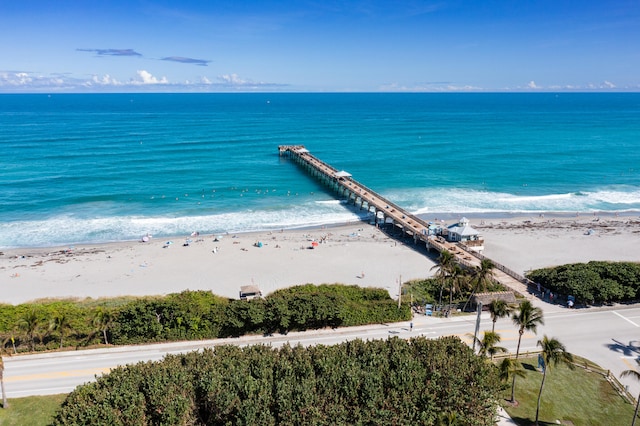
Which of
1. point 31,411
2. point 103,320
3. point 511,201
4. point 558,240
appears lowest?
point 31,411

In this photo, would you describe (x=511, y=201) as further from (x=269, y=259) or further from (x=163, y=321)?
(x=163, y=321)

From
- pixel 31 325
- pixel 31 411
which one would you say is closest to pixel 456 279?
pixel 31 411

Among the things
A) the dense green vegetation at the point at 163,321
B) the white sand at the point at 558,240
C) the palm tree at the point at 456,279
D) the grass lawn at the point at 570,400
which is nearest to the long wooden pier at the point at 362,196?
the white sand at the point at 558,240

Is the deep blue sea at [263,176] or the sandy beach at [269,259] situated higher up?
the deep blue sea at [263,176]

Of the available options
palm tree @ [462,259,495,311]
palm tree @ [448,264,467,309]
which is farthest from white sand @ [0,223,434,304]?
palm tree @ [462,259,495,311]

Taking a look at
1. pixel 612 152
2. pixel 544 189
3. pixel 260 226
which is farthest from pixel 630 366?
pixel 612 152

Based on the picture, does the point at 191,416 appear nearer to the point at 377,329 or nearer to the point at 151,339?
the point at 151,339

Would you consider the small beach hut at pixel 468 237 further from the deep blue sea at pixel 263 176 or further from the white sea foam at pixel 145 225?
the white sea foam at pixel 145 225
